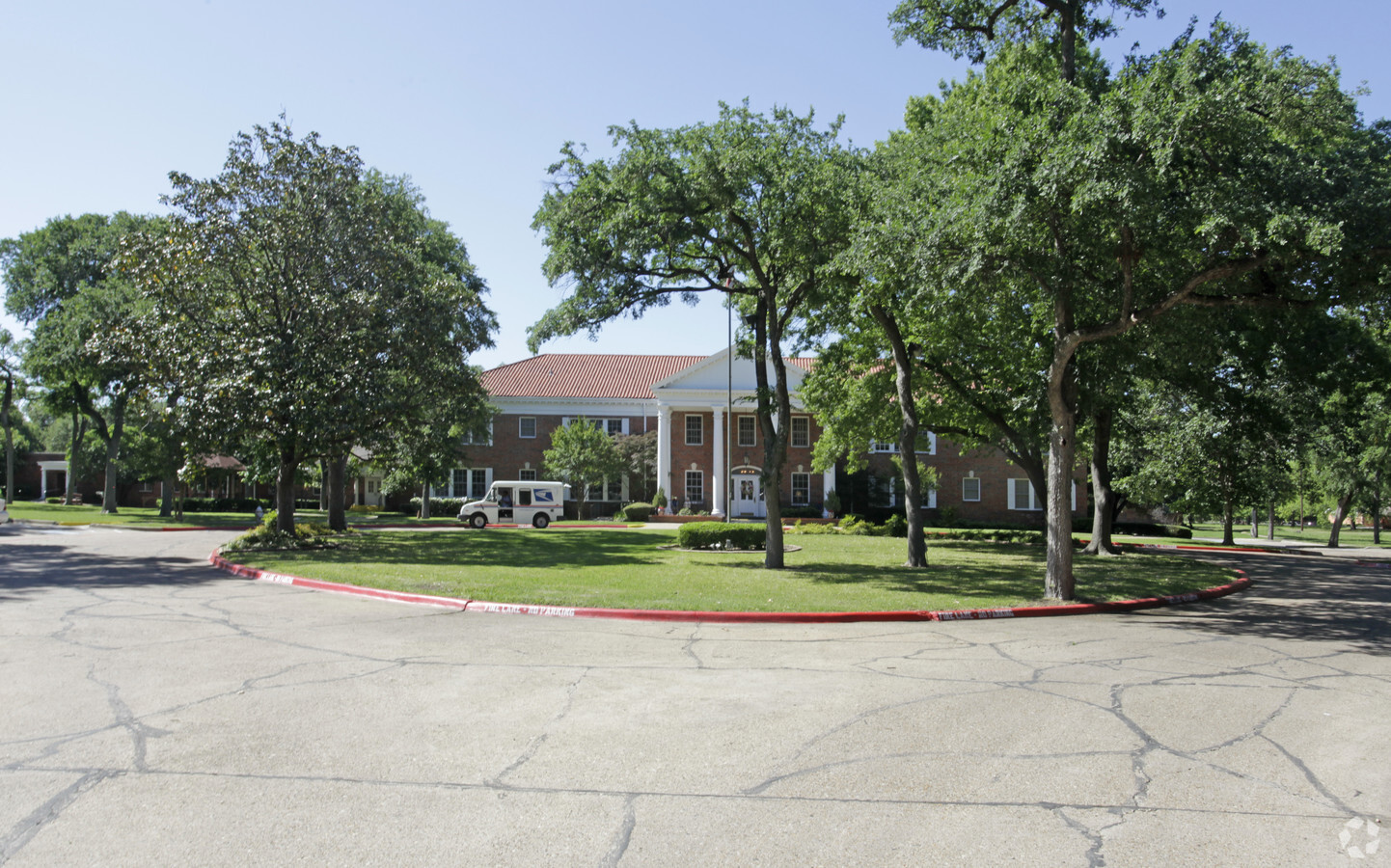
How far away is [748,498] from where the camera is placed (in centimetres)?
4928

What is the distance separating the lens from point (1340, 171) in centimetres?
1044

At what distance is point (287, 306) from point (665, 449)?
29.4m

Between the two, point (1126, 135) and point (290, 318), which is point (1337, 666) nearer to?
point (1126, 135)

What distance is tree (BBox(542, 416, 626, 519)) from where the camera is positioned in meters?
46.1

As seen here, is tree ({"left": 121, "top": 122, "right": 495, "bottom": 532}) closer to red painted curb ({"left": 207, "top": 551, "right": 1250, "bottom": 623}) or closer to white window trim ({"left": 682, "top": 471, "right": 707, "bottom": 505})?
red painted curb ({"left": 207, "top": 551, "right": 1250, "bottom": 623})

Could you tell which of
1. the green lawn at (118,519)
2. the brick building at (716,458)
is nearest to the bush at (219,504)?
the green lawn at (118,519)

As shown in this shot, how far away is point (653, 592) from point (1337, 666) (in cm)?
866

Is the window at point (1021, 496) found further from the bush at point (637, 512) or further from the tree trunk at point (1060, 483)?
the tree trunk at point (1060, 483)

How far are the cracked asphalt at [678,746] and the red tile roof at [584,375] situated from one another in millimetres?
43981

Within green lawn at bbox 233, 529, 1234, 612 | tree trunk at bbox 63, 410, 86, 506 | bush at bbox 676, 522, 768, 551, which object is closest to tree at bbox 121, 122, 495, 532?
green lawn at bbox 233, 529, 1234, 612

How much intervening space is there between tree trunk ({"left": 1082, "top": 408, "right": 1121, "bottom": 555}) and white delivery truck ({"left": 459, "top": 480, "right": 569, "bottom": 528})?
79.2 ft

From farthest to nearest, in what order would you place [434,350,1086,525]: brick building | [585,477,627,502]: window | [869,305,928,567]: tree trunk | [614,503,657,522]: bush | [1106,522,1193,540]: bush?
[585,477,627,502]: window
[434,350,1086,525]: brick building
[614,503,657,522]: bush
[1106,522,1193,540]: bush
[869,305,928,567]: tree trunk

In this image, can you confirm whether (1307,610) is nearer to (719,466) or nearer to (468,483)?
(719,466)

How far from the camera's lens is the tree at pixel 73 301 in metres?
37.6
